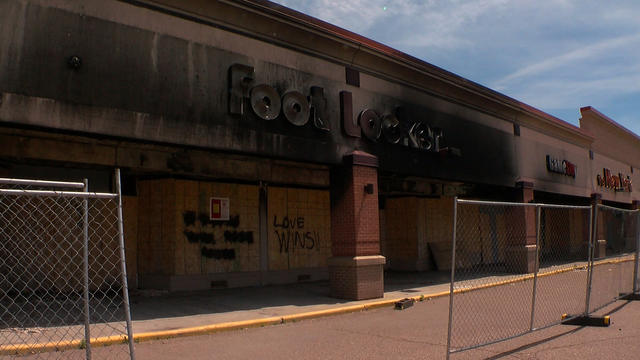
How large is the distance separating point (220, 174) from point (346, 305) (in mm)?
5841

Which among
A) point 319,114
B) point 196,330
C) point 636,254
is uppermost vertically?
point 319,114

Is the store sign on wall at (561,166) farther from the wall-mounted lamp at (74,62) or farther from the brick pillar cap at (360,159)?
the wall-mounted lamp at (74,62)

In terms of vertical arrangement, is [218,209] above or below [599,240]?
above

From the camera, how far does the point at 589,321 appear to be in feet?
33.9

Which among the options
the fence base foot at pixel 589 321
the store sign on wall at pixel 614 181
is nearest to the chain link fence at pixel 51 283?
the fence base foot at pixel 589 321

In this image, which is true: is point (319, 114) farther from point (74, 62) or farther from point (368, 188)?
point (74, 62)

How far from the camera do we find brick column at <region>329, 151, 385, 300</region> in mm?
14438

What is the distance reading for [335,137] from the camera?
49.0 ft

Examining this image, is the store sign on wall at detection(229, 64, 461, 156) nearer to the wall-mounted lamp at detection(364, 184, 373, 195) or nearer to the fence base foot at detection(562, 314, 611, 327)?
the wall-mounted lamp at detection(364, 184, 373, 195)

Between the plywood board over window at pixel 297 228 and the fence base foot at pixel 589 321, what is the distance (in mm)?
10370

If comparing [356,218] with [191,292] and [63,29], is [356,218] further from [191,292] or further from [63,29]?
[63,29]

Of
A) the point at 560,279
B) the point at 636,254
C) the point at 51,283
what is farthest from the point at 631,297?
the point at 51,283

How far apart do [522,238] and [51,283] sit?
1841 centimetres

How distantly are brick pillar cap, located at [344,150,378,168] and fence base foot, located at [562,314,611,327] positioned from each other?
673 cm
